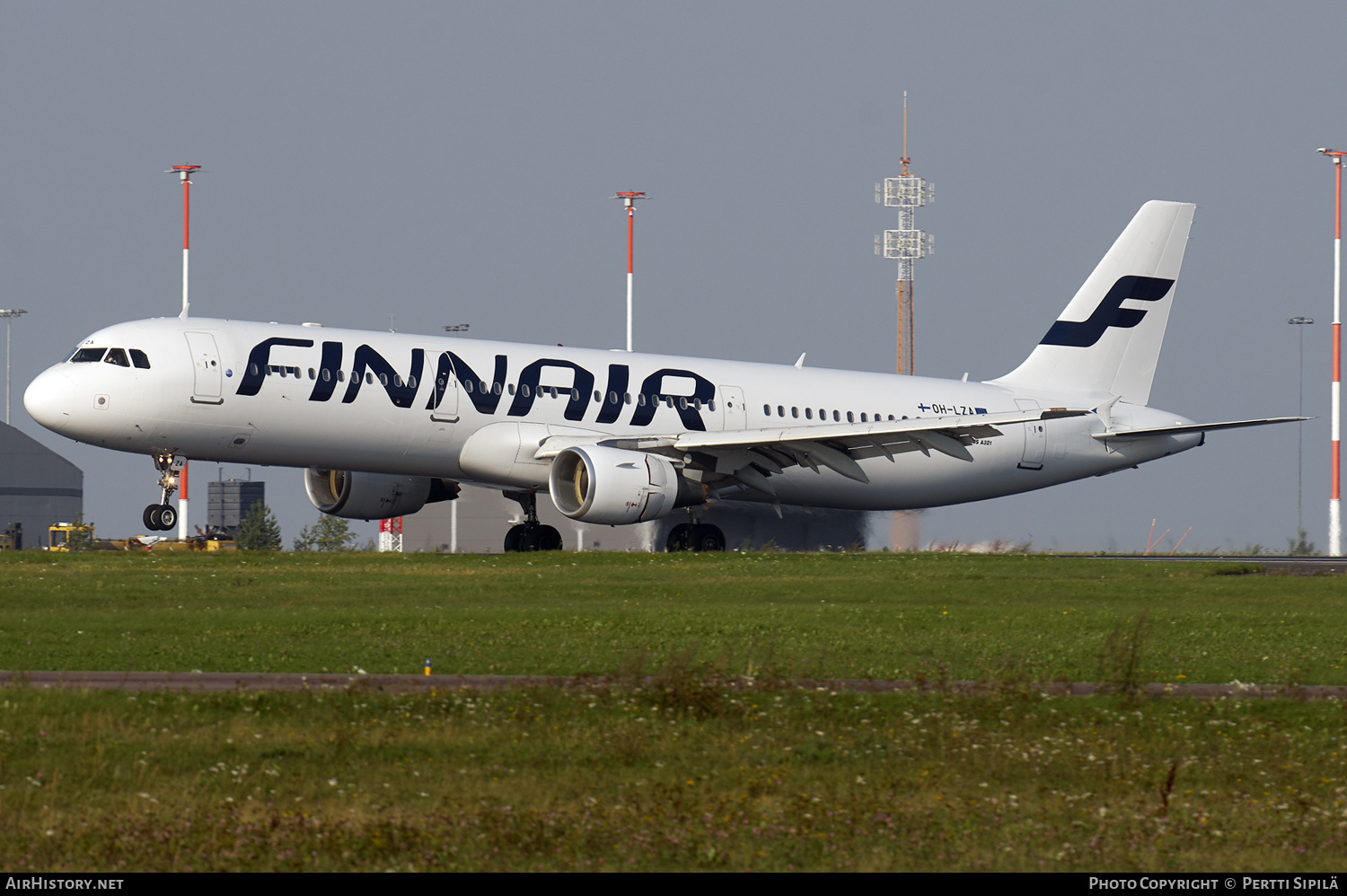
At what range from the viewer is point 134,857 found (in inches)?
347

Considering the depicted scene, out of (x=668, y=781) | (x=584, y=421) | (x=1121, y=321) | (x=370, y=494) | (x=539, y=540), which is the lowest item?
(x=668, y=781)

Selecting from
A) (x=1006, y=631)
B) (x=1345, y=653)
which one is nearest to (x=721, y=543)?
(x=1006, y=631)

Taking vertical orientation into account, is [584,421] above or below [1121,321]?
below

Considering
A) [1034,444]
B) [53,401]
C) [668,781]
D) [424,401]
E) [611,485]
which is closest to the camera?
[668,781]

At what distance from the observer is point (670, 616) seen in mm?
21859

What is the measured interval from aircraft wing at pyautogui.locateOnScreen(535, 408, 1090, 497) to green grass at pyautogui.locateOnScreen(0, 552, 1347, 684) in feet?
8.32

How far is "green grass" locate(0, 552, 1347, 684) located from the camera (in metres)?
17.4

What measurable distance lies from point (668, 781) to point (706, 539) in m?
26.2

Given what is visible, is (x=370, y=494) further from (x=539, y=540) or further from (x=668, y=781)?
(x=668, y=781)

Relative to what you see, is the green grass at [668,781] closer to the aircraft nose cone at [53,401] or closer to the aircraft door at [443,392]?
the aircraft nose cone at [53,401]

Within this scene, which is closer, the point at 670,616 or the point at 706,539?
the point at 670,616

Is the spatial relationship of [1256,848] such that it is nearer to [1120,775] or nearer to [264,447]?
[1120,775]

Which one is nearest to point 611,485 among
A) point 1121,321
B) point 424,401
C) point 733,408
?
point 424,401

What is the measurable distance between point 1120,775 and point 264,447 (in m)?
23.6
